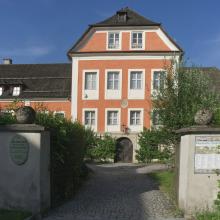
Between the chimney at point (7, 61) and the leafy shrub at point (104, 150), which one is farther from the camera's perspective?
the chimney at point (7, 61)

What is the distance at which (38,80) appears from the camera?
47.5 meters

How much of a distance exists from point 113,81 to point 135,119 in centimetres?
349

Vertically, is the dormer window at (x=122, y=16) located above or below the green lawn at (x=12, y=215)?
above

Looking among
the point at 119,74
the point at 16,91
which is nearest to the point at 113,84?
the point at 119,74

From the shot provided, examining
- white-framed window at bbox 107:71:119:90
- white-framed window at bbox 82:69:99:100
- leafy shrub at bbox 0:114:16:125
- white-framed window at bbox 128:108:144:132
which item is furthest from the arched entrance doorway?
leafy shrub at bbox 0:114:16:125

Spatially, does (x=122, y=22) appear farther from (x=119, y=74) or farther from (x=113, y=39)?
(x=119, y=74)

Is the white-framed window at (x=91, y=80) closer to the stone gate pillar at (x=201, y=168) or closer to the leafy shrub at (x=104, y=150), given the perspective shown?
the leafy shrub at (x=104, y=150)

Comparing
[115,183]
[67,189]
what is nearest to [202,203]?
[67,189]

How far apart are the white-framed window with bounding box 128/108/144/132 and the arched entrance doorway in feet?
3.54

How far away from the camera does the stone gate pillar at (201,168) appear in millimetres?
11305

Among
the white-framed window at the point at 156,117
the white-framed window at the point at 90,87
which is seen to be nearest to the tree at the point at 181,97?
the white-framed window at the point at 156,117

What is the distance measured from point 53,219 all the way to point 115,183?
831 cm

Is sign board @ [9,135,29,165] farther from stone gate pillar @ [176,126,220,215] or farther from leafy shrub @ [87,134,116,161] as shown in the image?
leafy shrub @ [87,134,116,161]

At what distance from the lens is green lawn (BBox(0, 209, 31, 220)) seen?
10.2 m
